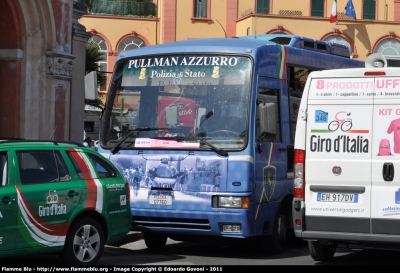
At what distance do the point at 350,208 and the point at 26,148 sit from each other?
12.0 ft

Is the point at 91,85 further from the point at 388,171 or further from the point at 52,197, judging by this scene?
the point at 388,171

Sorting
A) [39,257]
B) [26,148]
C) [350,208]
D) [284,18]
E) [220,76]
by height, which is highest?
[284,18]

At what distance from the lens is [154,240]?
1216 centimetres

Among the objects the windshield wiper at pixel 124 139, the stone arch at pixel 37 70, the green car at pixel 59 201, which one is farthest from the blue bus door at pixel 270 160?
the stone arch at pixel 37 70

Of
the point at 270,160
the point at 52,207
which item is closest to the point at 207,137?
the point at 270,160

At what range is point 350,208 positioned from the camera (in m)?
9.45

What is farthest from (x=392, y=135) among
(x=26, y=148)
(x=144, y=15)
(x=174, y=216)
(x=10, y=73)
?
(x=144, y=15)

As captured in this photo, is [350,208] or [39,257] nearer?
[350,208]

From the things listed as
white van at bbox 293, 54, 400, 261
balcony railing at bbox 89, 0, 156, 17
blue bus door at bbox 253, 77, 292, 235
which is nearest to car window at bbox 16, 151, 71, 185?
blue bus door at bbox 253, 77, 292, 235

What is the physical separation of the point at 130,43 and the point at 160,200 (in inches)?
1666

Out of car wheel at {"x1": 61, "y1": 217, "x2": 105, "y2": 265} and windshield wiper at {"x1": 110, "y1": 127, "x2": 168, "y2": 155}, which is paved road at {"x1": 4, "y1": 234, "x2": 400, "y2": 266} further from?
windshield wiper at {"x1": 110, "y1": 127, "x2": 168, "y2": 155}

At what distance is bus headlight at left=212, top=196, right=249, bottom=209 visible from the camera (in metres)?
10.6

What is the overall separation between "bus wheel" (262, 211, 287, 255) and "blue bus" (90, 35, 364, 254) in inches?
0.5

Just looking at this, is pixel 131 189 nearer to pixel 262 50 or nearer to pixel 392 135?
pixel 262 50
